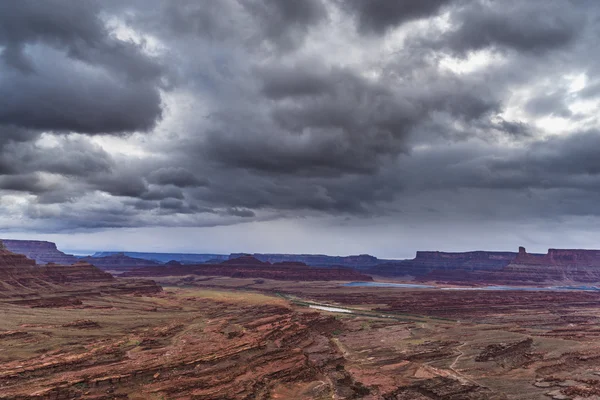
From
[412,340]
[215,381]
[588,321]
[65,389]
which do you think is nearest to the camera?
[65,389]

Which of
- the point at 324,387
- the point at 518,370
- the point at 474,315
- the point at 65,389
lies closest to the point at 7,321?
→ the point at 65,389

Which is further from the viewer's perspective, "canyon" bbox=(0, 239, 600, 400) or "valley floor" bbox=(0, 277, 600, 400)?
"valley floor" bbox=(0, 277, 600, 400)

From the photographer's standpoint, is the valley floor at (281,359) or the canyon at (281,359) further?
the valley floor at (281,359)

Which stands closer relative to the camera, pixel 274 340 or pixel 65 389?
pixel 65 389

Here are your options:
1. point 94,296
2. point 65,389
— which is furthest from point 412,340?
point 94,296

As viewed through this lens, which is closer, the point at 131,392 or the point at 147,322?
the point at 131,392

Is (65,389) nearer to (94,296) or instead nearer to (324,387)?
(324,387)

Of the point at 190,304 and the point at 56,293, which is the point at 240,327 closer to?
the point at 190,304

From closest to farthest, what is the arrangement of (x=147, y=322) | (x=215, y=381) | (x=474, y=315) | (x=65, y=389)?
(x=65, y=389)
(x=215, y=381)
(x=147, y=322)
(x=474, y=315)

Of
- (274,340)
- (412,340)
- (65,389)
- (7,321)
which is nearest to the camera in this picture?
(65,389)
